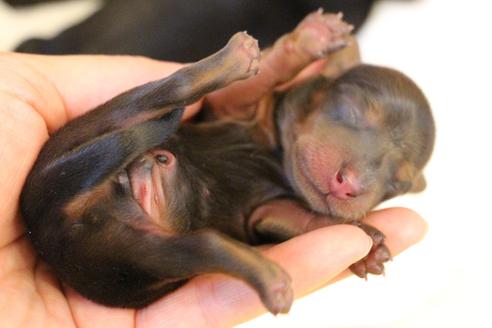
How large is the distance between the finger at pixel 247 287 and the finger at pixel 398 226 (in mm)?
237

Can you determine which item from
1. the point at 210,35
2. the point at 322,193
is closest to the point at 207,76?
the point at 322,193

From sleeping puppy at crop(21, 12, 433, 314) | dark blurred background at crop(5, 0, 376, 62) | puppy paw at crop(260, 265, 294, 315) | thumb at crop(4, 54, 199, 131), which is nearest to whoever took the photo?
puppy paw at crop(260, 265, 294, 315)

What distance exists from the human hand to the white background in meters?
0.80

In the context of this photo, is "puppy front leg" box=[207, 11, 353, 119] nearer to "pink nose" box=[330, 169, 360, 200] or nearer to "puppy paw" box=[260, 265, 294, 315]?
"pink nose" box=[330, 169, 360, 200]

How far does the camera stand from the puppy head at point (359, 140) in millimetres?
1658

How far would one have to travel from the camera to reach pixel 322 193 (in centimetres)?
168

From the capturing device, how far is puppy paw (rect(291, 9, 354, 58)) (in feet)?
5.91

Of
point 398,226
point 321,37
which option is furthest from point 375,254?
point 321,37

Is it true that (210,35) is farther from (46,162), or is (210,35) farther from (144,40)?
(46,162)

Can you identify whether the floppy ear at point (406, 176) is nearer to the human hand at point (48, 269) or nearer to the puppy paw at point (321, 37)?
the human hand at point (48, 269)

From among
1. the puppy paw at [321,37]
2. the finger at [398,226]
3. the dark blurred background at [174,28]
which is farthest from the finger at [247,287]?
the dark blurred background at [174,28]

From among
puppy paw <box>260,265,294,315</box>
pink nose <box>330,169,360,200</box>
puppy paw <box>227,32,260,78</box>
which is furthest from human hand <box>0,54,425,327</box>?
puppy paw <box>227,32,260,78</box>

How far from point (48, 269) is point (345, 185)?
0.81 m

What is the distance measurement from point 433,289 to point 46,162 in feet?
5.59
